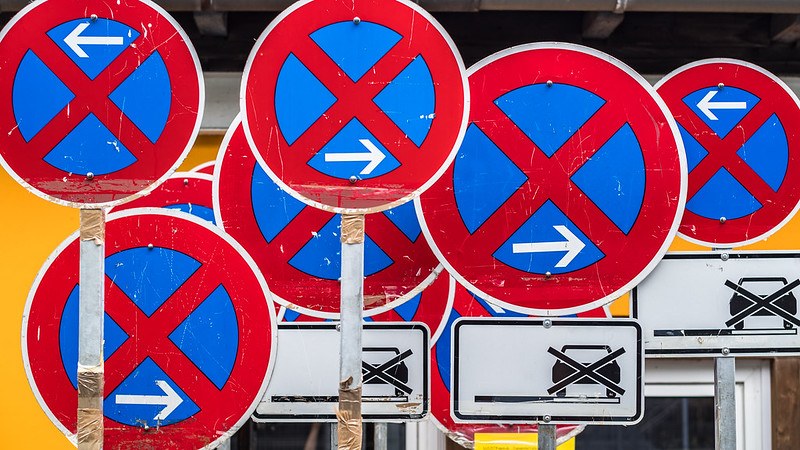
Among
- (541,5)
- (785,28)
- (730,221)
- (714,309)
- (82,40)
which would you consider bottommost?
(714,309)

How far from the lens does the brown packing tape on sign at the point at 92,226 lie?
8.59 feet

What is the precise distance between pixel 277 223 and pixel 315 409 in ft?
1.91

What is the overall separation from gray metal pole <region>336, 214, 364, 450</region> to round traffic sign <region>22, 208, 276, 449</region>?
0.51m

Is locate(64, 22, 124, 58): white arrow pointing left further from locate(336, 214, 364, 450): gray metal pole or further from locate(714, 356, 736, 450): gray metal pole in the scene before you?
locate(714, 356, 736, 450): gray metal pole

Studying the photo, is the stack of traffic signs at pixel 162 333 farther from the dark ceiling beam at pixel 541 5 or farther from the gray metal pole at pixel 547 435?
the dark ceiling beam at pixel 541 5

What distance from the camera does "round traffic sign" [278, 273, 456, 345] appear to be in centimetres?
363

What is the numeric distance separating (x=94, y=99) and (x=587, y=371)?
1.42m

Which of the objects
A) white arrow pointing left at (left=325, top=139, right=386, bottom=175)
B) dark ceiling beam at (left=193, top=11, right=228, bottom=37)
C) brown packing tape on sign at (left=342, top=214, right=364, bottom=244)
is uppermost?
dark ceiling beam at (left=193, top=11, right=228, bottom=37)

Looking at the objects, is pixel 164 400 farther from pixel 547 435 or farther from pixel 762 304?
pixel 762 304

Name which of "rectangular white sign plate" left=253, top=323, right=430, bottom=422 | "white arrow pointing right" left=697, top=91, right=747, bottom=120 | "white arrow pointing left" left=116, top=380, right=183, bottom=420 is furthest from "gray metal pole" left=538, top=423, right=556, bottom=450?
"white arrow pointing right" left=697, top=91, right=747, bottom=120

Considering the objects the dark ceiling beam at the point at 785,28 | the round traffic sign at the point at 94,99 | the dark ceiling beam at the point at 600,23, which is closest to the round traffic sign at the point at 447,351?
the round traffic sign at the point at 94,99

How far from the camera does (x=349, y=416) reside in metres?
2.53

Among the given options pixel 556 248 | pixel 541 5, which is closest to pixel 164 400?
pixel 556 248

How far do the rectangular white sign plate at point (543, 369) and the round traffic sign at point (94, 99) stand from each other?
910 millimetres
